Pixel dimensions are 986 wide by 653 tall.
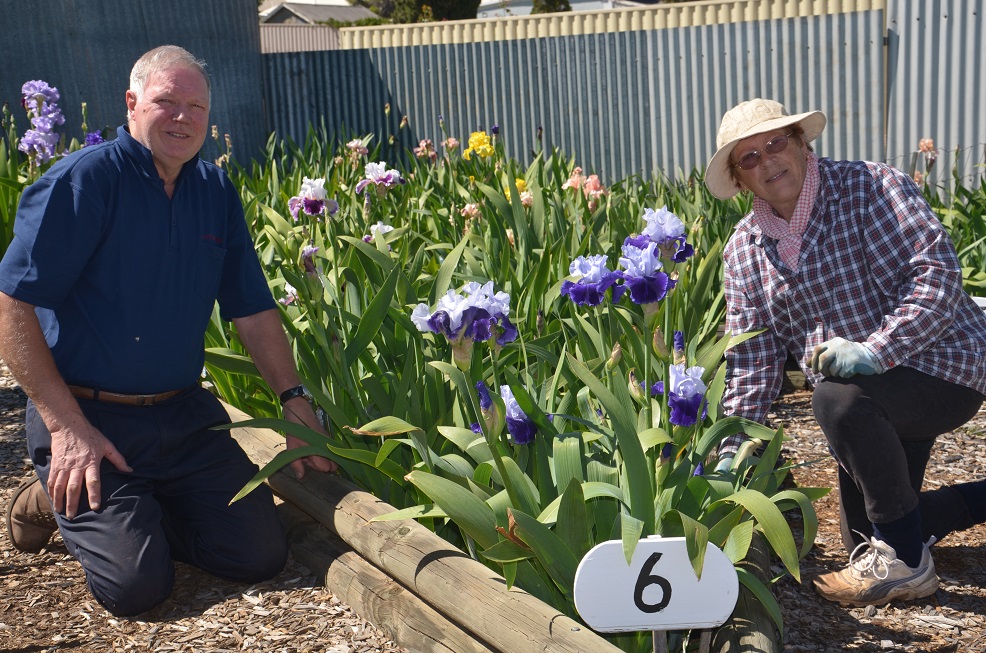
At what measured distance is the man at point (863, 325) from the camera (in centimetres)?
217

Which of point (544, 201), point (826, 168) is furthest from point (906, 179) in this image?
point (544, 201)

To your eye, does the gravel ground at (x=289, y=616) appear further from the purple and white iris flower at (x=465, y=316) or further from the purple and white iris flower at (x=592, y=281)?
the purple and white iris flower at (x=592, y=281)

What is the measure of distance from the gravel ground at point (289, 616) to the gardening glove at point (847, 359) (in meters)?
0.56

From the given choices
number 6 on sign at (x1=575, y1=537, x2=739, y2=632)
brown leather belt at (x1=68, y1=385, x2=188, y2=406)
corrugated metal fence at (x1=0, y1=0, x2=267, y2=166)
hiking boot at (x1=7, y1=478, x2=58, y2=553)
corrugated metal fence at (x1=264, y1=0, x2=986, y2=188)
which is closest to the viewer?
number 6 on sign at (x1=575, y1=537, x2=739, y2=632)

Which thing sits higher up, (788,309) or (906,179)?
(906,179)

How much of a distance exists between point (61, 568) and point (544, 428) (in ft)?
4.30

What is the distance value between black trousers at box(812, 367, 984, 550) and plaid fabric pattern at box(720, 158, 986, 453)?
0.04m

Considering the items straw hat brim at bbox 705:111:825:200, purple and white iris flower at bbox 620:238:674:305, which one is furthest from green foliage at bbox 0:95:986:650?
straw hat brim at bbox 705:111:825:200

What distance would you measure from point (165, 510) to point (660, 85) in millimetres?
6321

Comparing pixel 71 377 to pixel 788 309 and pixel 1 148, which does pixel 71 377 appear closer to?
pixel 788 309

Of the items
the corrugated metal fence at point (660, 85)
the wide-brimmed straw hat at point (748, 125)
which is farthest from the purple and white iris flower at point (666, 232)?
the corrugated metal fence at point (660, 85)

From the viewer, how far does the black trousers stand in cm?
218

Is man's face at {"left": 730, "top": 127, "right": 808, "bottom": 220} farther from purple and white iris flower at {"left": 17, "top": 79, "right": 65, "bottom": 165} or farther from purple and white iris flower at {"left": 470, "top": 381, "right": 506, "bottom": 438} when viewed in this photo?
purple and white iris flower at {"left": 17, "top": 79, "right": 65, "bottom": 165}

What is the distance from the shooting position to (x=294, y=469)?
2516 millimetres
